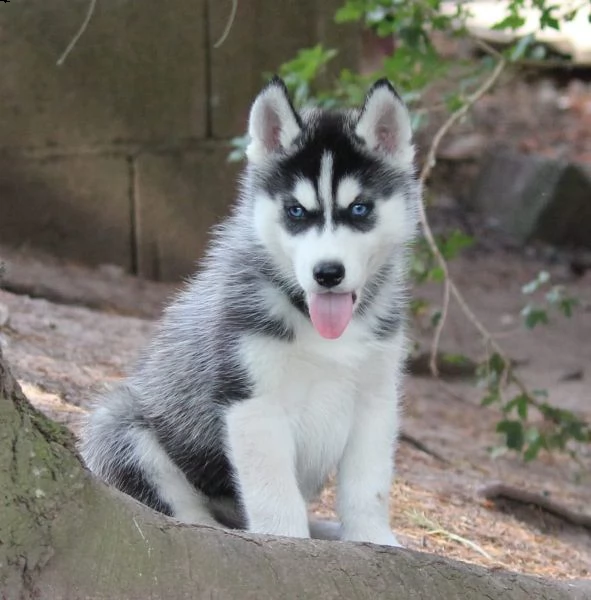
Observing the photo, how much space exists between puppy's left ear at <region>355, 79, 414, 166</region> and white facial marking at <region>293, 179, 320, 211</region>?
11.9 inches

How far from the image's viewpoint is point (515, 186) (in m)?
12.6

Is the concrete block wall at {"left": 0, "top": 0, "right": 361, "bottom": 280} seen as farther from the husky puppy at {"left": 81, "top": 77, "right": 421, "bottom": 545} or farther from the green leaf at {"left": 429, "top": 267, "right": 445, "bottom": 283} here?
the husky puppy at {"left": 81, "top": 77, "right": 421, "bottom": 545}

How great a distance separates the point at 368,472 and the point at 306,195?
35.6 inches

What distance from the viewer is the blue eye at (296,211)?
11.7ft

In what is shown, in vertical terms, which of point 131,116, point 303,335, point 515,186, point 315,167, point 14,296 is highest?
point 315,167

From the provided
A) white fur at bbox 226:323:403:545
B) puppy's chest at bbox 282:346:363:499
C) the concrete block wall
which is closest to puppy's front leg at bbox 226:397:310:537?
white fur at bbox 226:323:403:545

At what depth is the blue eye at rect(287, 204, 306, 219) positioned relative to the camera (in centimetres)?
356

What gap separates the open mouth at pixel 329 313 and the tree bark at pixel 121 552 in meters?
0.79

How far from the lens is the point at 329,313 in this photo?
11.5ft

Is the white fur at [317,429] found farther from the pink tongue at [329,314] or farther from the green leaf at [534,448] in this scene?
the green leaf at [534,448]

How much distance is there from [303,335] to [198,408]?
493mm

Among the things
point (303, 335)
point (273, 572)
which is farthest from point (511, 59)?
point (273, 572)

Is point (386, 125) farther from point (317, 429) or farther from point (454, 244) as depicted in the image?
point (454, 244)

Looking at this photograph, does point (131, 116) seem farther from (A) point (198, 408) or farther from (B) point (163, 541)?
(B) point (163, 541)
